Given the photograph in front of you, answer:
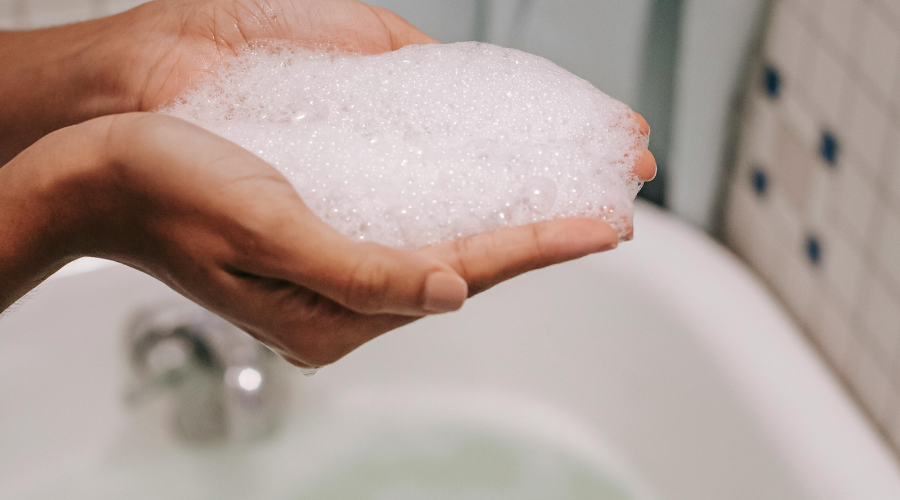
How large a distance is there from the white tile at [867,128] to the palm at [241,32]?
46cm

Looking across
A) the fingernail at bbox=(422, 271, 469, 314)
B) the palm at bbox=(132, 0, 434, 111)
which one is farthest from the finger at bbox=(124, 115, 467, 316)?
the palm at bbox=(132, 0, 434, 111)

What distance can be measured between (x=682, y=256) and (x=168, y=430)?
0.78 meters

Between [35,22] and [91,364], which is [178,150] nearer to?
[91,364]

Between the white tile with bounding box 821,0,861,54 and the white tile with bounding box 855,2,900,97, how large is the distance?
19 millimetres

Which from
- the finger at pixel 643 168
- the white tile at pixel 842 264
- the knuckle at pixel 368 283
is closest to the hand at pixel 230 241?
the knuckle at pixel 368 283

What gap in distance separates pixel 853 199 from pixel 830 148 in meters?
0.07

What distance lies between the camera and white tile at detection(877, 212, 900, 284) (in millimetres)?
695

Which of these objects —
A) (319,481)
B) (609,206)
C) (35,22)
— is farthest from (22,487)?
(609,206)

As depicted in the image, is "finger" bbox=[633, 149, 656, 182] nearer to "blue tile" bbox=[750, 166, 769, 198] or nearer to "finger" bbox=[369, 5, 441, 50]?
"finger" bbox=[369, 5, 441, 50]

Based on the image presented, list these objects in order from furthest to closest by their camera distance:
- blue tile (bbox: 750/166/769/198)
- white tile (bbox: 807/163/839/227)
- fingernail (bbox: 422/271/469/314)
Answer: blue tile (bbox: 750/166/769/198) < white tile (bbox: 807/163/839/227) < fingernail (bbox: 422/271/469/314)

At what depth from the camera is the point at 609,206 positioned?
0.58m

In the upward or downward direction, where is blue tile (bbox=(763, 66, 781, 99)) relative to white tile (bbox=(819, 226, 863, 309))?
upward

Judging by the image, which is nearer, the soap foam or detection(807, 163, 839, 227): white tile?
the soap foam

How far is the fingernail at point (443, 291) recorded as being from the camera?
0.40 metres
